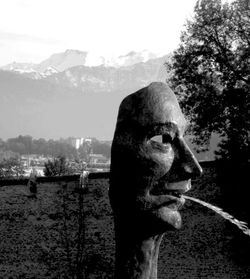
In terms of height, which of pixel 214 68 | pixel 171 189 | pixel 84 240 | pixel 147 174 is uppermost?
pixel 214 68

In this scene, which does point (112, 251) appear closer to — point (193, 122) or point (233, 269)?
point (233, 269)

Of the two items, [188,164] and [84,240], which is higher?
[188,164]

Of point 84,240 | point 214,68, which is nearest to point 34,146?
point 214,68

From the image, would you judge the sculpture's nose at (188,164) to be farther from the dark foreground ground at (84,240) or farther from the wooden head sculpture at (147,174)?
the dark foreground ground at (84,240)

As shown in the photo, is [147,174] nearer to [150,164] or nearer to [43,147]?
[150,164]

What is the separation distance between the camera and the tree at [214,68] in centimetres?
2445

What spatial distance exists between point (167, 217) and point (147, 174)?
1.13ft

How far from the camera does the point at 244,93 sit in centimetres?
2367

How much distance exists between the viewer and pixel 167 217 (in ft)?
12.7

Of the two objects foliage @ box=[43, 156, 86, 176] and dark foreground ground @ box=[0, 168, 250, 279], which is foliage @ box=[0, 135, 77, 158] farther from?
dark foreground ground @ box=[0, 168, 250, 279]

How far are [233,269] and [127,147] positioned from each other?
54.3 ft

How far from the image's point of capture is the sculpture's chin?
3873 mm

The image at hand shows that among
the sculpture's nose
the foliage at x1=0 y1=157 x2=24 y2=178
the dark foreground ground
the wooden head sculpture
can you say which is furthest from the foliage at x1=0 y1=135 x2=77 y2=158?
the sculpture's nose

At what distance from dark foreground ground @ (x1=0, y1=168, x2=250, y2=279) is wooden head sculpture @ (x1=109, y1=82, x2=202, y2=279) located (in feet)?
52.2
